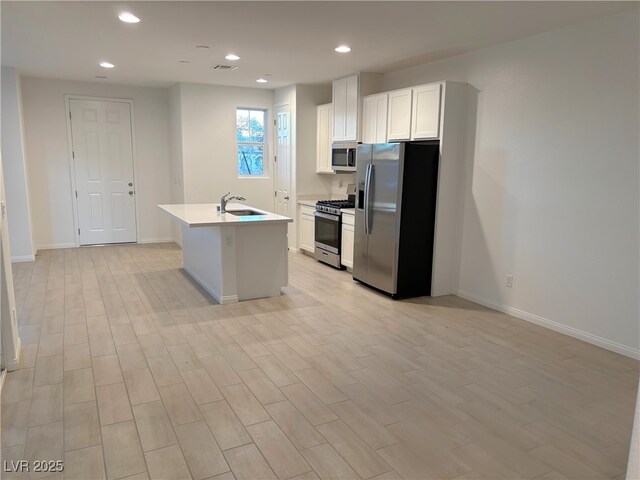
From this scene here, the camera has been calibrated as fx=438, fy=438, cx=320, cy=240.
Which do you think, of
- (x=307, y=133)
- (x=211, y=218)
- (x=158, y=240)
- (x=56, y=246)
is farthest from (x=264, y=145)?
(x=56, y=246)

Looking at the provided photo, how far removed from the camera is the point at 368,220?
5.03m

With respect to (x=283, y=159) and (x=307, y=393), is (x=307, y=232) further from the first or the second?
(x=307, y=393)

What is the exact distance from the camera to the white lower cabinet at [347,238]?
569 cm

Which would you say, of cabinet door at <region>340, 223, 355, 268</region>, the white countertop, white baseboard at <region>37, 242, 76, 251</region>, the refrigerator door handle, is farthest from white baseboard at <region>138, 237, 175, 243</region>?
the refrigerator door handle

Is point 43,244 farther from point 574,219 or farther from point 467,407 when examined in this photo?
point 574,219

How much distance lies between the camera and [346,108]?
5969mm

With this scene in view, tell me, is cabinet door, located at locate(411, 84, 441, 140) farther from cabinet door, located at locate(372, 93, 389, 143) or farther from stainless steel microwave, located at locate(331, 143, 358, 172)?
stainless steel microwave, located at locate(331, 143, 358, 172)

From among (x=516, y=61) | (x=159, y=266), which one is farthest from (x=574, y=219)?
(x=159, y=266)

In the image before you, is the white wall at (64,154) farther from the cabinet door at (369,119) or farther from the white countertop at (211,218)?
the cabinet door at (369,119)

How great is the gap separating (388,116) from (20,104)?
5192 millimetres

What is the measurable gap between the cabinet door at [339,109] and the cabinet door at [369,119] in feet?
1.22

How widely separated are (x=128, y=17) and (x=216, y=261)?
235 centimetres

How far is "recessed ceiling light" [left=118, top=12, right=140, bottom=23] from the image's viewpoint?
3.49 m

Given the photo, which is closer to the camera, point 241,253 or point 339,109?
point 241,253
